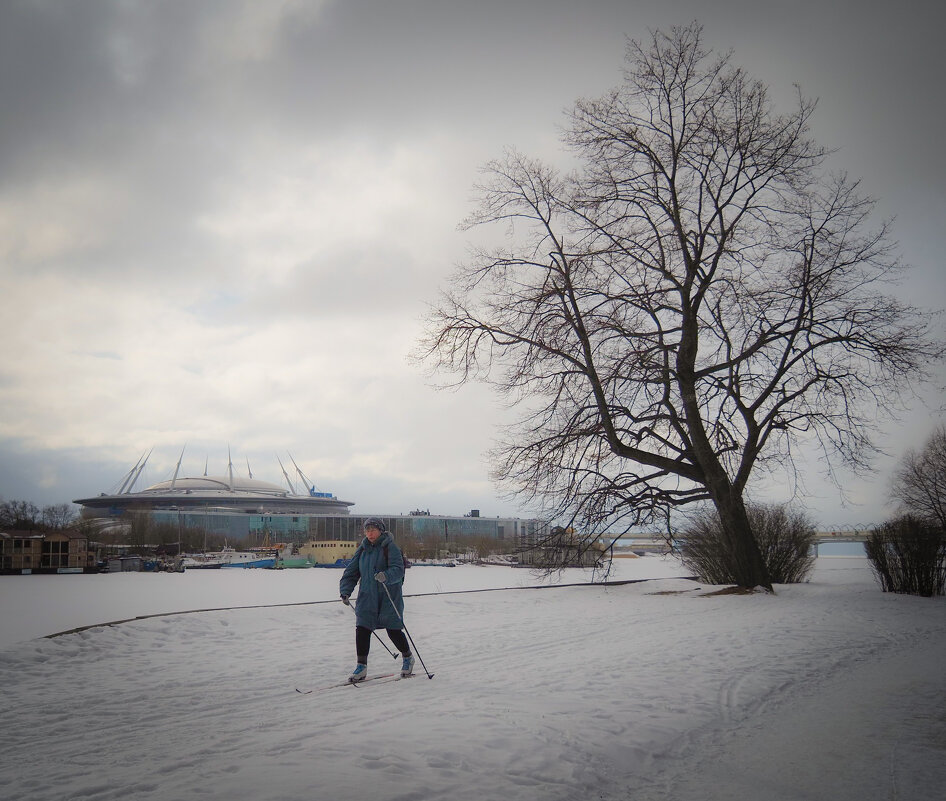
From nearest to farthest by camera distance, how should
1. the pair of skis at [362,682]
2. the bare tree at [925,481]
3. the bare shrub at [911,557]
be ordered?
the pair of skis at [362,682] < the bare shrub at [911,557] < the bare tree at [925,481]

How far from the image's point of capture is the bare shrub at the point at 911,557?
603 inches

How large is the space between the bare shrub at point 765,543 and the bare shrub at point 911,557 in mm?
3593

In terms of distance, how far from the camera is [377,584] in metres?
6.91

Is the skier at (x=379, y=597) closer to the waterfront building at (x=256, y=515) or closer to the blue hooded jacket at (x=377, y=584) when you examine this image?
the blue hooded jacket at (x=377, y=584)

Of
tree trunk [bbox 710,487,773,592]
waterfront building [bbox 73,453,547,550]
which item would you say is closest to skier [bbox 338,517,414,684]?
tree trunk [bbox 710,487,773,592]

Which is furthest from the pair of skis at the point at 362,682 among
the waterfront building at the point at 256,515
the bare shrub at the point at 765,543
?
the waterfront building at the point at 256,515

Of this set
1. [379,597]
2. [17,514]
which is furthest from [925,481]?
[17,514]

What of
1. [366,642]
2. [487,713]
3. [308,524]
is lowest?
[308,524]

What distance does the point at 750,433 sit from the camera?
1603cm

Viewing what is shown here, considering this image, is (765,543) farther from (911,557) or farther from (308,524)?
(308,524)

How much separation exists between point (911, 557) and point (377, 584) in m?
14.6

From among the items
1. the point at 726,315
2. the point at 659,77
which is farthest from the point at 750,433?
the point at 659,77

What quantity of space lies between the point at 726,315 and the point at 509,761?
14.1 m

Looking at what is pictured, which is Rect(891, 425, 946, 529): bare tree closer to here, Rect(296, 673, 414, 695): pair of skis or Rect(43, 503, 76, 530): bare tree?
Rect(296, 673, 414, 695): pair of skis
